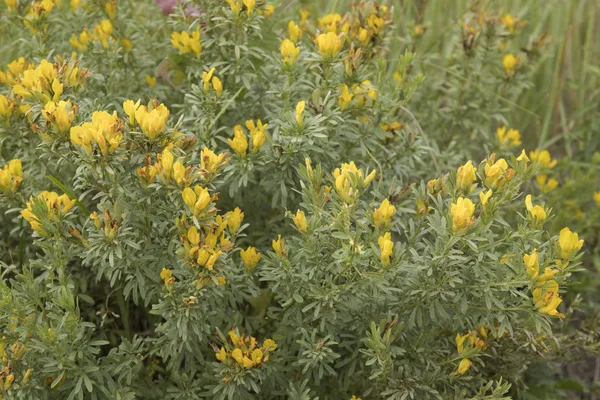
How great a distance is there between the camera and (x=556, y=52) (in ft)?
13.9

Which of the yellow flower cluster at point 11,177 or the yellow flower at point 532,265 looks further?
the yellow flower cluster at point 11,177

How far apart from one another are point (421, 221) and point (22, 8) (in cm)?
163

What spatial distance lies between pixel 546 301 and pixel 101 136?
1.18m

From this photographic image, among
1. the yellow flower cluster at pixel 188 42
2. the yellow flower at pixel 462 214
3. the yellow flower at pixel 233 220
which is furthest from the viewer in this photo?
the yellow flower cluster at pixel 188 42

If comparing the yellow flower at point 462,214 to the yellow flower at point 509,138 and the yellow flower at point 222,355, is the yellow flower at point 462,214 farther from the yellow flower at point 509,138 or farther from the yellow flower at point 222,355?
the yellow flower at point 509,138

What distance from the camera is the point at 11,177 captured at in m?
2.09

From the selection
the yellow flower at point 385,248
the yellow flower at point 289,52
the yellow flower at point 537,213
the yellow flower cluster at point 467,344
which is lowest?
the yellow flower cluster at point 467,344

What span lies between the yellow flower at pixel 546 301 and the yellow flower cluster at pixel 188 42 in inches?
51.5

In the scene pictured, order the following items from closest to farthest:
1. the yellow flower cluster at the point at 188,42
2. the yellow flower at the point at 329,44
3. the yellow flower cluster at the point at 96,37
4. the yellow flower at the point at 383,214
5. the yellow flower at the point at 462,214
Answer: the yellow flower at the point at 462,214
the yellow flower at the point at 383,214
the yellow flower at the point at 329,44
the yellow flower cluster at the point at 188,42
the yellow flower cluster at the point at 96,37

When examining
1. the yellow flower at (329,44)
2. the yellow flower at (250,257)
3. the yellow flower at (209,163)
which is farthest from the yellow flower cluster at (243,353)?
the yellow flower at (329,44)

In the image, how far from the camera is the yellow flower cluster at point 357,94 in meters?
2.23

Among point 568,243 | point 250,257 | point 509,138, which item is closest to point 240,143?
point 250,257

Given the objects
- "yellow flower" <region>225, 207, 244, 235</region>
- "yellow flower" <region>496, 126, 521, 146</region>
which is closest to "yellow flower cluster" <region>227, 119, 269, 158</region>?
"yellow flower" <region>225, 207, 244, 235</region>

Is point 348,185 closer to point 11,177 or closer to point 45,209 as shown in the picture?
point 45,209
